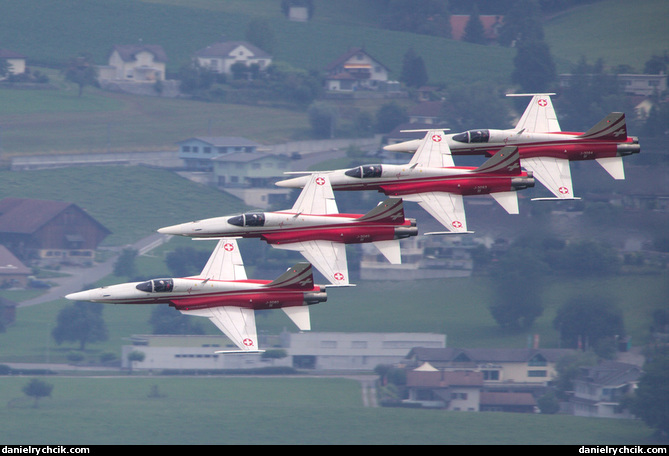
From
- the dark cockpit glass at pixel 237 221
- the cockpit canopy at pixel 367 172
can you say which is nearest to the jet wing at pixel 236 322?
the dark cockpit glass at pixel 237 221

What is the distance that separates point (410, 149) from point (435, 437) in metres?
117

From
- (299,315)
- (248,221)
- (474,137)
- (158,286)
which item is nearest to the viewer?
(299,315)

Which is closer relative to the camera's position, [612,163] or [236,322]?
[236,322]

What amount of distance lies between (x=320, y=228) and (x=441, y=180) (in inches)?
368

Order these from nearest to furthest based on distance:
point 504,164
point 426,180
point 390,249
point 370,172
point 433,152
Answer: point 390,249 < point 504,164 < point 426,180 < point 370,172 < point 433,152

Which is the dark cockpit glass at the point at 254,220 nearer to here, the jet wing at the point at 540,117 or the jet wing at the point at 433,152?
the jet wing at the point at 433,152

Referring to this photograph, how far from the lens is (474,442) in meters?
192

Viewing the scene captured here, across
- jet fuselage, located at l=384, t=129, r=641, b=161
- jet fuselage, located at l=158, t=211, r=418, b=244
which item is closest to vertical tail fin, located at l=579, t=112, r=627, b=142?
jet fuselage, located at l=384, t=129, r=641, b=161

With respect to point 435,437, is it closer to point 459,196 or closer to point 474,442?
point 474,442

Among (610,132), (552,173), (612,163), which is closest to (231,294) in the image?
(552,173)

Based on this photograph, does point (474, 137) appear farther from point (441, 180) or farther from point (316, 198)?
point (316, 198)

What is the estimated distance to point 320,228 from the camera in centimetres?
7625

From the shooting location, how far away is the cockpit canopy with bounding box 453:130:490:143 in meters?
80.8
